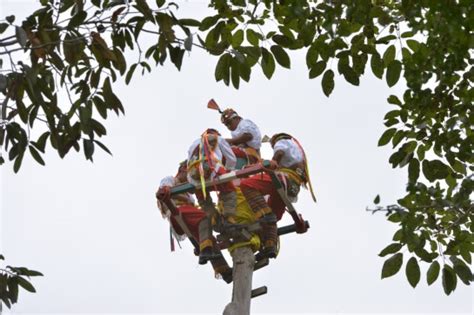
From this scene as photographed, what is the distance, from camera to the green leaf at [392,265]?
5.34 metres

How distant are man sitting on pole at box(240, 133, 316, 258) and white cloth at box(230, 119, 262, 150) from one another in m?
0.13

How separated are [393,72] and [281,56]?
65 centimetres

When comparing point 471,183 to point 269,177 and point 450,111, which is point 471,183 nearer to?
point 450,111

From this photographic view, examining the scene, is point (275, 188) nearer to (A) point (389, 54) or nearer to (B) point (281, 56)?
(A) point (389, 54)

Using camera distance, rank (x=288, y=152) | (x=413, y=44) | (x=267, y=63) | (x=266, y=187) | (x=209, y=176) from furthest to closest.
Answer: (x=288, y=152), (x=266, y=187), (x=209, y=176), (x=413, y=44), (x=267, y=63)

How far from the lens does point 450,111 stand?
6.08 metres

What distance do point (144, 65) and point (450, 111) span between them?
79.2 inches

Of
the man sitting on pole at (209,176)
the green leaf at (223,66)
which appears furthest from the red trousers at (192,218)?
Result: the green leaf at (223,66)

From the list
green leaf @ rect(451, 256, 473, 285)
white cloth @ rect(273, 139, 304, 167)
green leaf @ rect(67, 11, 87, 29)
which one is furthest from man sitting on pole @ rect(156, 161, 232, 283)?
green leaf @ rect(67, 11, 87, 29)

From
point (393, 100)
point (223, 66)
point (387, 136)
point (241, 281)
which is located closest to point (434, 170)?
point (387, 136)

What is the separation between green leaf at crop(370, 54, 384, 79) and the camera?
18.9 ft

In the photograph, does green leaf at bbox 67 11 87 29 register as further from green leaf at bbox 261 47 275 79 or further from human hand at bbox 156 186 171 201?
human hand at bbox 156 186 171 201

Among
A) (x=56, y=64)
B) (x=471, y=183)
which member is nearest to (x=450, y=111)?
(x=471, y=183)

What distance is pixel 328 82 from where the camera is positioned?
5.74 meters
